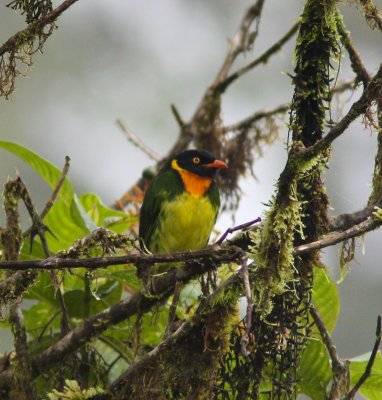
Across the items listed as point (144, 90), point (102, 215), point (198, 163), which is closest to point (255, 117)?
point (198, 163)

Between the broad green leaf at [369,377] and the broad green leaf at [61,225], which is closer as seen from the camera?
the broad green leaf at [369,377]

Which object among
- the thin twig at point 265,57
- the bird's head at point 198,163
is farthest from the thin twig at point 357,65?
the thin twig at point 265,57

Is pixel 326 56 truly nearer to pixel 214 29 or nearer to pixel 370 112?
pixel 370 112

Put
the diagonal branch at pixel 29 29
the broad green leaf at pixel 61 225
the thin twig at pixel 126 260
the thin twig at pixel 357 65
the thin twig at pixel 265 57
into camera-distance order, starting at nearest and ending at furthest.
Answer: the thin twig at pixel 126 260, the diagonal branch at pixel 29 29, the thin twig at pixel 357 65, the broad green leaf at pixel 61 225, the thin twig at pixel 265 57

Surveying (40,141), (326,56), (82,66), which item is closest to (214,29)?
(82,66)

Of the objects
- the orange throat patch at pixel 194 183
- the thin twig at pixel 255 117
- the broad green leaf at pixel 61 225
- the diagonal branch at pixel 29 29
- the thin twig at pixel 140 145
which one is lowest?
the broad green leaf at pixel 61 225

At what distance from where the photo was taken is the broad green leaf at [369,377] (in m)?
3.41

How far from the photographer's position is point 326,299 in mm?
3490

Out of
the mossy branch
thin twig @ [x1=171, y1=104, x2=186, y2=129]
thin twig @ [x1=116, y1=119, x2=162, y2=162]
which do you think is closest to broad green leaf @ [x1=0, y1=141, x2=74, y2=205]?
the mossy branch

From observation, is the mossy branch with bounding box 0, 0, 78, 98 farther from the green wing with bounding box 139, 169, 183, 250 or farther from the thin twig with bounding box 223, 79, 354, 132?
the thin twig with bounding box 223, 79, 354, 132

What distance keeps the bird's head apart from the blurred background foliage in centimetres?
557

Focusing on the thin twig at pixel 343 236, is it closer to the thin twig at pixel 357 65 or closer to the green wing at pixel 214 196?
the thin twig at pixel 357 65

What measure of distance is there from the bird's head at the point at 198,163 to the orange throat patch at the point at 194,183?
0.03 meters

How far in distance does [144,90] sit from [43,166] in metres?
9.78
